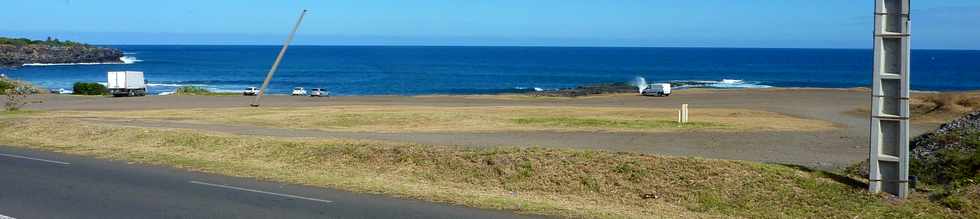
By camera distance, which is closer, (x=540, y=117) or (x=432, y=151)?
(x=432, y=151)

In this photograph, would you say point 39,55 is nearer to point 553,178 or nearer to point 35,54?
point 35,54

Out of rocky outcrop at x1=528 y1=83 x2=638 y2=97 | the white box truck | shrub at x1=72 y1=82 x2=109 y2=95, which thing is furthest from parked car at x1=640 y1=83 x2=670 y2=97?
shrub at x1=72 y1=82 x2=109 y2=95

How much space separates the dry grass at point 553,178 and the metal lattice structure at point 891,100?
34 centimetres

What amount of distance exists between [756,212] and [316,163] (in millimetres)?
7640

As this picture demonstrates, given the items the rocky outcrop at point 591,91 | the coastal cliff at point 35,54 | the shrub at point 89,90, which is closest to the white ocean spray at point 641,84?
→ the rocky outcrop at point 591,91

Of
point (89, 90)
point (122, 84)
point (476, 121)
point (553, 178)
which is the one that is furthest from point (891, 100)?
point (89, 90)

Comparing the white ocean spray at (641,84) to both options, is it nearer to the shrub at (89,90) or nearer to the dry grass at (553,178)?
the shrub at (89,90)

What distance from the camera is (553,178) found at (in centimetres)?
1352

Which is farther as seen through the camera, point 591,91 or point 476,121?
point 591,91

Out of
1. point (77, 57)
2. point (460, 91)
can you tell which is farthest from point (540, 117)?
point (77, 57)

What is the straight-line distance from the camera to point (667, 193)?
1245 cm

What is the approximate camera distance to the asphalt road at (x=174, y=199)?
10727 mm

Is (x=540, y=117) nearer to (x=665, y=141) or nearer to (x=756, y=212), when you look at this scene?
(x=665, y=141)

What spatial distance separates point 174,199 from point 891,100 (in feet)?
29.9
